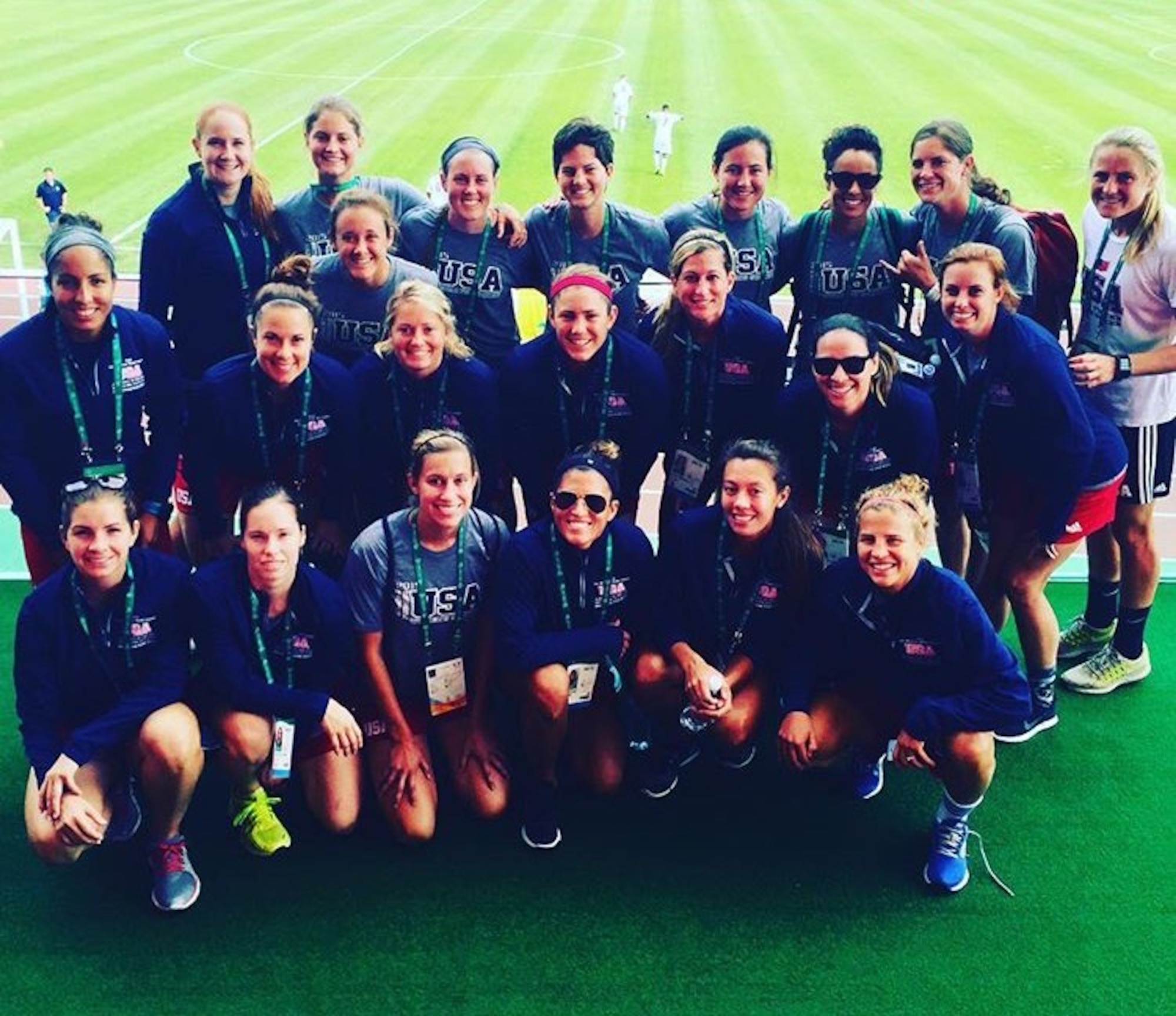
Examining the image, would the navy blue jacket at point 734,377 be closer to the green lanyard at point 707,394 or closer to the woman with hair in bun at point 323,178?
the green lanyard at point 707,394

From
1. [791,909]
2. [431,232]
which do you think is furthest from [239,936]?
[431,232]

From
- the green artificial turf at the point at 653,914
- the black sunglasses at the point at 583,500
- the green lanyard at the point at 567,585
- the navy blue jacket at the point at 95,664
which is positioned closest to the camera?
the green artificial turf at the point at 653,914

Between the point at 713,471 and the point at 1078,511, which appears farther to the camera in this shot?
the point at 713,471

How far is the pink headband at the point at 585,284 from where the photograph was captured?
3.89m

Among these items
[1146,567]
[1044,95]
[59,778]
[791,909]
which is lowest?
[1044,95]

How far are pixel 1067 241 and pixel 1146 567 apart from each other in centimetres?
126

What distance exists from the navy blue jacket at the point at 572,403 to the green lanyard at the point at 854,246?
879 mm

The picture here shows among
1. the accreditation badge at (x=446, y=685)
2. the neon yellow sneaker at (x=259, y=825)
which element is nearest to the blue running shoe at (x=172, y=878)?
the neon yellow sneaker at (x=259, y=825)

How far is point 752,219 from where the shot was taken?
4.54 meters

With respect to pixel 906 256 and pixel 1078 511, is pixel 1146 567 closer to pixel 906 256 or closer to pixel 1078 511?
pixel 1078 511

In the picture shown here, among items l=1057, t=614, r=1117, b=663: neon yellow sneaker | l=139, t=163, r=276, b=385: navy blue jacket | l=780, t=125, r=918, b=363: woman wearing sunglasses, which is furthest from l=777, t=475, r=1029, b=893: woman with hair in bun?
l=139, t=163, r=276, b=385: navy blue jacket

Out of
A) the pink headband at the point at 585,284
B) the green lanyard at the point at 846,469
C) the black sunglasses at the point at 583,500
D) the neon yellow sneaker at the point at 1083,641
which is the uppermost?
the pink headband at the point at 585,284

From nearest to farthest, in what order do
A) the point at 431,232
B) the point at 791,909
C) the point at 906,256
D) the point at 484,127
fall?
the point at 791,909, the point at 906,256, the point at 431,232, the point at 484,127

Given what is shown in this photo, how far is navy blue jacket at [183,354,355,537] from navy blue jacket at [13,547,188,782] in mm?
601
